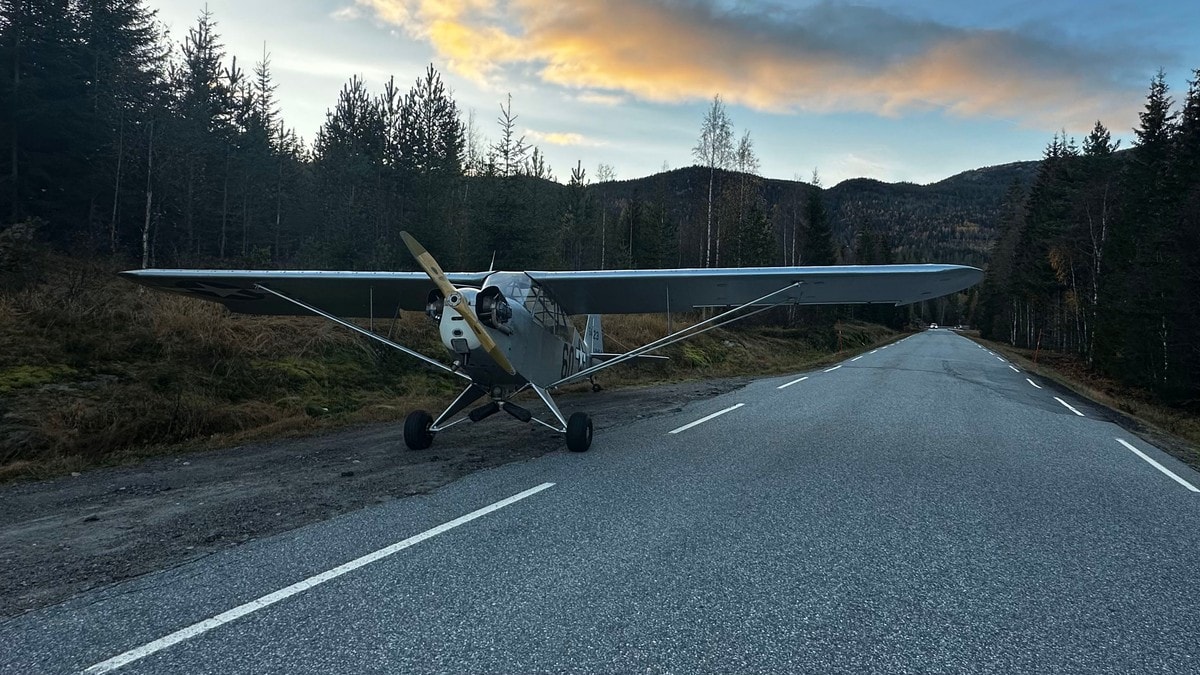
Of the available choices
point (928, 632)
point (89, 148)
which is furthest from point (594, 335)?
point (89, 148)

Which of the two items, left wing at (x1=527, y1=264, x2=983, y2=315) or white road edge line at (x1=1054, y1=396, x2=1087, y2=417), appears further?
white road edge line at (x1=1054, y1=396, x2=1087, y2=417)

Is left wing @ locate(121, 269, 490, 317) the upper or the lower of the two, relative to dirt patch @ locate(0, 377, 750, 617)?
upper

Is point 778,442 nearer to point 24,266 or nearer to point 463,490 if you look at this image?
point 463,490

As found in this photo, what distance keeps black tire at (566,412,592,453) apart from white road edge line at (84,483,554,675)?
8.04ft

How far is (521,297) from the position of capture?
299 inches

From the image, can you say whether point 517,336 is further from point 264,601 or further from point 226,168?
point 226,168

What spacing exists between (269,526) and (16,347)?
6963 millimetres

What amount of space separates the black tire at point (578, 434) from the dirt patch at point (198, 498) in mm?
407

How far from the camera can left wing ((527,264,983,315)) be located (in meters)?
7.39

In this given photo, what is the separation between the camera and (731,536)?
4.08 m

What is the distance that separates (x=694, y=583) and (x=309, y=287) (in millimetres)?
7772

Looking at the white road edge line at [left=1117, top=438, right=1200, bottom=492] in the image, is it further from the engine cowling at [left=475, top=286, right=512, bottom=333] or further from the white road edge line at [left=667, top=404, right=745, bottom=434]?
the engine cowling at [left=475, top=286, right=512, bottom=333]

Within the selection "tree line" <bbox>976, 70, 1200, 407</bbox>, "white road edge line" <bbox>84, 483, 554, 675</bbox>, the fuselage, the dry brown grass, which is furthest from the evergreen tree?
"white road edge line" <bbox>84, 483, 554, 675</bbox>

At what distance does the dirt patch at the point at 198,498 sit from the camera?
Result: 11.5 ft
